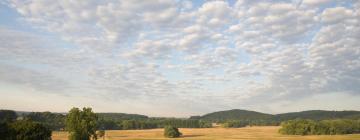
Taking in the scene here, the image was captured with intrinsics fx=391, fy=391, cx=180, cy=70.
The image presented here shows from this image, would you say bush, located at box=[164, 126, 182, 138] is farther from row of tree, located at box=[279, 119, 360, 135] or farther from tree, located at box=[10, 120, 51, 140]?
tree, located at box=[10, 120, 51, 140]

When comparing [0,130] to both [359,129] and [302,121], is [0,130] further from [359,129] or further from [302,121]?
[359,129]

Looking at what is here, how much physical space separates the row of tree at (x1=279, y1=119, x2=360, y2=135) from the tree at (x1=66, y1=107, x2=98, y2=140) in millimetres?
128088

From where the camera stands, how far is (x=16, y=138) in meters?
84.9

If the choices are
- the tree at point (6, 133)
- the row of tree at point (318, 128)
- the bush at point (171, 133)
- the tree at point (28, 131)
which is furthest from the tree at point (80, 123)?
the row of tree at point (318, 128)

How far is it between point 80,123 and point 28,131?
11.2 meters

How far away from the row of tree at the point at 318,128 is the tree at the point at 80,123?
12809 centimetres

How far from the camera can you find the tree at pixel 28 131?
85250 mm

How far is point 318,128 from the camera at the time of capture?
190 meters

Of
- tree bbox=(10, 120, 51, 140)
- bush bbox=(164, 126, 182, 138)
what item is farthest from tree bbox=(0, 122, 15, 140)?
bush bbox=(164, 126, 182, 138)

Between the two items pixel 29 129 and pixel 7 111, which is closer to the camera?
pixel 29 129

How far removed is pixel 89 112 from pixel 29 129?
13.3 m

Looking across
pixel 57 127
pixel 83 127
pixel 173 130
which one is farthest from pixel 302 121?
pixel 83 127

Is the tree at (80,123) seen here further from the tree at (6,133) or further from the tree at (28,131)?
the tree at (6,133)

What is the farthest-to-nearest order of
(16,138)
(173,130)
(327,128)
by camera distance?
1. (327,128)
2. (173,130)
3. (16,138)
